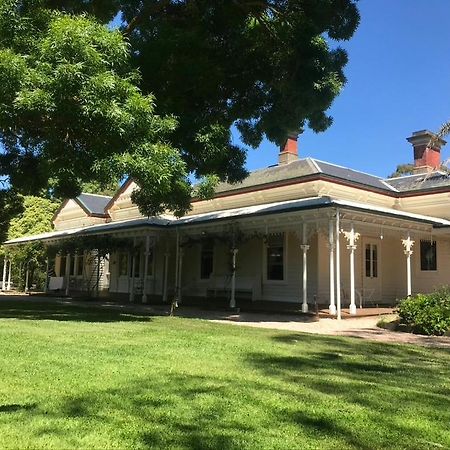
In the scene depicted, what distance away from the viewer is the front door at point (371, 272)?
2105 cm

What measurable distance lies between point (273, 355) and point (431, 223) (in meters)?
13.4

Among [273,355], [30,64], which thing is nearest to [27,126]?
[30,64]

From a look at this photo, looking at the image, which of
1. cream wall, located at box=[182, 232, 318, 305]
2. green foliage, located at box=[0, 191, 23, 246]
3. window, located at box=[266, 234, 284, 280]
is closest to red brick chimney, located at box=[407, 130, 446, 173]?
window, located at box=[266, 234, 284, 280]

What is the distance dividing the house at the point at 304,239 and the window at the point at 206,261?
0.15ft

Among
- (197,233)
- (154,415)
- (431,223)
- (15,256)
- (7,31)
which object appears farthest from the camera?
(15,256)

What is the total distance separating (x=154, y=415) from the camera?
4.78 meters

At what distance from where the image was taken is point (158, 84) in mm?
14398

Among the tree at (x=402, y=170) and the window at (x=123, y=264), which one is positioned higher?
the tree at (x=402, y=170)

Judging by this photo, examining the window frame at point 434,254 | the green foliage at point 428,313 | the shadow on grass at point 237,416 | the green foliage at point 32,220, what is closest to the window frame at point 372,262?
the window frame at point 434,254

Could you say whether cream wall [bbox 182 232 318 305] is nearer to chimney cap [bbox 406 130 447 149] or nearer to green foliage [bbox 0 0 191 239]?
green foliage [bbox 0 0 191 239]

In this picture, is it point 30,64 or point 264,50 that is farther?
point 264,50

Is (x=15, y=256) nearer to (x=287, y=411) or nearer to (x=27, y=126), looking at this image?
(x=27, y=126)

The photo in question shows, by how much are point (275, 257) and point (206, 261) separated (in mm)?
4101

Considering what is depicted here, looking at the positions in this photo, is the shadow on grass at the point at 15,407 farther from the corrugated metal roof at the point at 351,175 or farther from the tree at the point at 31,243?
the tree at the point at 31,243
